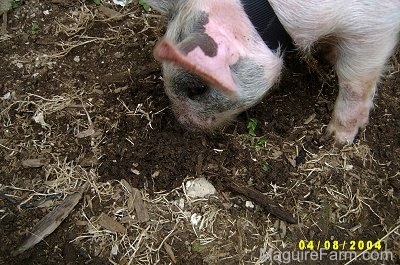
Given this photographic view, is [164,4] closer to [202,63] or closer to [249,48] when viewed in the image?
[249,48]

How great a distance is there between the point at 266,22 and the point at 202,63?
537 mm

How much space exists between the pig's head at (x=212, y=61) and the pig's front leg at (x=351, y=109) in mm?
A: 496

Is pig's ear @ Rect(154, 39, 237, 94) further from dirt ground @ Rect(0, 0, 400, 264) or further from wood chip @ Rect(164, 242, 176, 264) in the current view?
wood chip @ Rect(164, 242, 176, 264)

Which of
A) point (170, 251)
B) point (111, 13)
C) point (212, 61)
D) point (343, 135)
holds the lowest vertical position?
point (170, 251)

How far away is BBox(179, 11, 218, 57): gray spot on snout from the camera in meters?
2.30

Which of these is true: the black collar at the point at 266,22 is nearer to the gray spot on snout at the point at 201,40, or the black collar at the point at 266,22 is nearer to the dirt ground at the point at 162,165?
the gray spot on snout at the point at 201,40

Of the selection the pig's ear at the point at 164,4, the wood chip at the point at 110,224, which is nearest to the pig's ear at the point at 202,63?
the pig's ear at the point at 164,4

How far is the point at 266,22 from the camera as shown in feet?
8.59

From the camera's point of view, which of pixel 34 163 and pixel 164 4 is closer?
pixel 164 4

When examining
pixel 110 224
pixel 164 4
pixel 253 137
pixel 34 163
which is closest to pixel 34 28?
pixel 34 163

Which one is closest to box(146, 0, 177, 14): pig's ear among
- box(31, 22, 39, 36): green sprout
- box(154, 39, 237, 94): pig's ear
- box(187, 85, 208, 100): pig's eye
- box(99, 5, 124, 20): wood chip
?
box(187, 85, 208, 100): pig's eye

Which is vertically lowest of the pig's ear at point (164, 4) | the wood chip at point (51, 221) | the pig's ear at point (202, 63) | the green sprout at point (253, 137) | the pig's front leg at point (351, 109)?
the wood chip at point (51, 221)

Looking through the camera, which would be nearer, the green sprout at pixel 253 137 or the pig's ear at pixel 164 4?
the pig's ear at pixel 164 4

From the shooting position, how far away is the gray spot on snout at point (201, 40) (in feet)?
7.55
